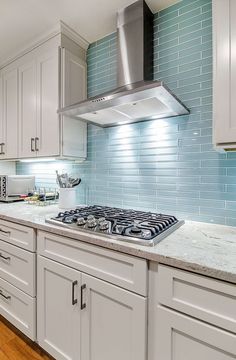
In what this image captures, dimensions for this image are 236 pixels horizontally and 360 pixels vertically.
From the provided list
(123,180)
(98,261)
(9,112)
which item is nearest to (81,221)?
(98,261)

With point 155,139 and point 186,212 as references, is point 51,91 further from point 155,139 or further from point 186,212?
point 186,212

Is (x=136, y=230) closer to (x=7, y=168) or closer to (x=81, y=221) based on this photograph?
(x=81, y=221)

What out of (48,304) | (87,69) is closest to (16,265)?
(48,304)

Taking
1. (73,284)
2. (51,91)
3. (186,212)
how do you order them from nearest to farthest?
(73,284)
(186,212)
(51,91)

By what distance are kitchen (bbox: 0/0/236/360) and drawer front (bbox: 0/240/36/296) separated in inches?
0.5

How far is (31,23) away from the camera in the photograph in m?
1.73

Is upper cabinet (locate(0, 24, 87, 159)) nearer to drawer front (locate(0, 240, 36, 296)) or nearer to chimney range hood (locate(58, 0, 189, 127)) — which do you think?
chimney range hood (locate(58, 0, 189, 127))

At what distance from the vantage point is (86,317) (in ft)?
3.76

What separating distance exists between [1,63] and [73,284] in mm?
2361

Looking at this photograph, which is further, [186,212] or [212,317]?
[186,212]

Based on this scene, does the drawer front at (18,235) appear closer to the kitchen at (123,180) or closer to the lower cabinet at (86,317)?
the kitchen at (123,180)

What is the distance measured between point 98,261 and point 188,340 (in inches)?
19.5

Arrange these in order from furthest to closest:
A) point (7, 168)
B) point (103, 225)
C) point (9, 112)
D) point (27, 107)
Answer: point (7, 168)
point (9, 112)
point (27, 107)
point (103, 225)

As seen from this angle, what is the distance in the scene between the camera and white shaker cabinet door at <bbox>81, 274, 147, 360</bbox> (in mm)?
951
